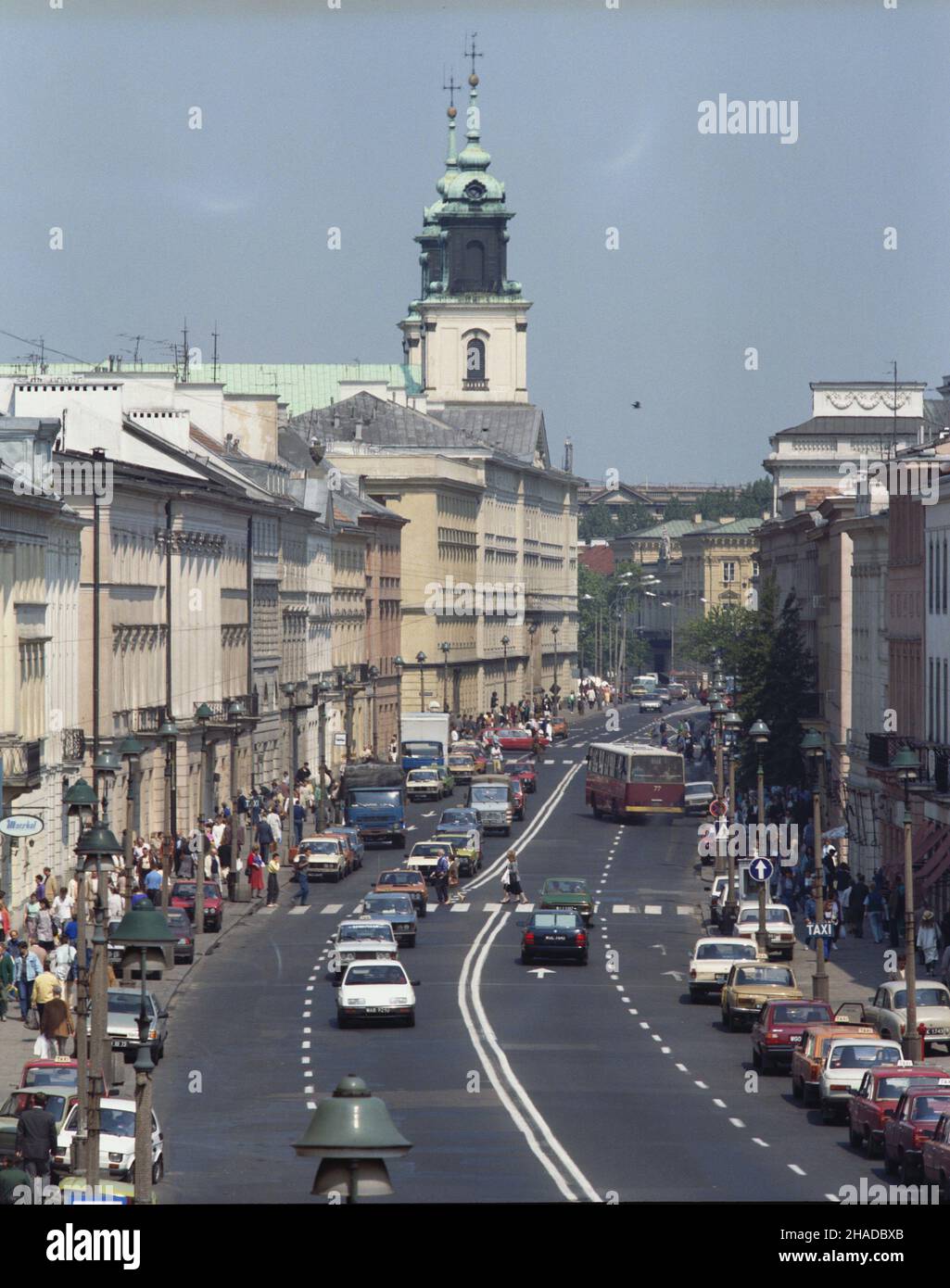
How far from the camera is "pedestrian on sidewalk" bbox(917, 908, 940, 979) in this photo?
5188 cm

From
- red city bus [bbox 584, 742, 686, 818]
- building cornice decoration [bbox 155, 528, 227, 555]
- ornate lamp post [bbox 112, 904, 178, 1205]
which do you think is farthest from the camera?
red city bus [bbox 584, 742, 686, 818]

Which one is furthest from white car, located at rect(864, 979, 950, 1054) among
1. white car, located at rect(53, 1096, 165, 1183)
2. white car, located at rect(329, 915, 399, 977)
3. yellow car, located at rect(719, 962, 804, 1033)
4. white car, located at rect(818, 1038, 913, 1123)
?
white car, located at rect(53, 1096, 165, 1183)

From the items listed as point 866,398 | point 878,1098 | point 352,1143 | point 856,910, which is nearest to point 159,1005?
point 878,1098

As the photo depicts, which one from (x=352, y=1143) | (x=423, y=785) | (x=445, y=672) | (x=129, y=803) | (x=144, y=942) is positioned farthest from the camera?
(x=445, y=672)

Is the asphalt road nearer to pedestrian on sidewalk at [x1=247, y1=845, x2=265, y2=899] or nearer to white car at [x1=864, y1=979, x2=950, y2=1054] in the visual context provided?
pedestrian on sidewalk at [x1=247, y1=845, x2=265, y2=899]

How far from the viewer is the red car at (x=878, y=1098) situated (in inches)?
1273

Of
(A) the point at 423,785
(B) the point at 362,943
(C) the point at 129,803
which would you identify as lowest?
(B) the point at 362,943

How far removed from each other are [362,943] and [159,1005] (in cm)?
664

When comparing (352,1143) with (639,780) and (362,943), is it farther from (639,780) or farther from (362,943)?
(639,780)

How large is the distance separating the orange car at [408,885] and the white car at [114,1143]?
3450cm

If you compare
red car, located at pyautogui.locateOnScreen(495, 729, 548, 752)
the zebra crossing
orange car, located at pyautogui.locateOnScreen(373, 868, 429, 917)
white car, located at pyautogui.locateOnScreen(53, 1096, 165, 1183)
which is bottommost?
the zebra crossing

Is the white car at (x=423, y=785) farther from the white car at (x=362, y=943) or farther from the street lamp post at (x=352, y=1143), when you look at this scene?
the street lamp post at (x=352, y=1143)

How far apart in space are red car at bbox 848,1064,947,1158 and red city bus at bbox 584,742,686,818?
60.0 m

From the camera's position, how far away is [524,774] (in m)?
108
